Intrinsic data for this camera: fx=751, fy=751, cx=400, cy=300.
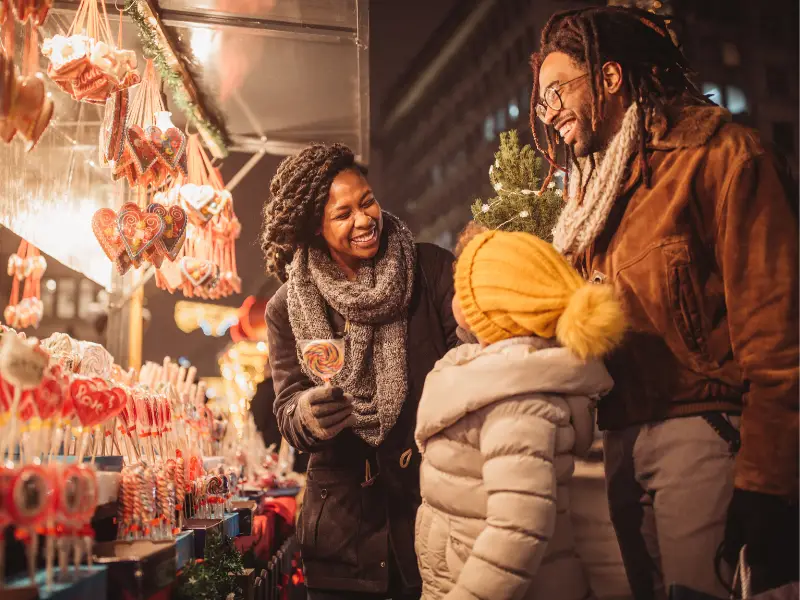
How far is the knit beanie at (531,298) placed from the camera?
193 cm

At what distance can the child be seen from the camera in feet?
5.95

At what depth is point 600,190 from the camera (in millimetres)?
2223

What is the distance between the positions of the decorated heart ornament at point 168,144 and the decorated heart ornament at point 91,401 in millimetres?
2228

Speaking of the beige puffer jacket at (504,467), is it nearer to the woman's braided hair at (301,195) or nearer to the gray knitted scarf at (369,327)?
the gray knitted scarf at (369,327)

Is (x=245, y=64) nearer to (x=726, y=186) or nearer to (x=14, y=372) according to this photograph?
(x=14, y=372)

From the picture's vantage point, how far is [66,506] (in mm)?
2070

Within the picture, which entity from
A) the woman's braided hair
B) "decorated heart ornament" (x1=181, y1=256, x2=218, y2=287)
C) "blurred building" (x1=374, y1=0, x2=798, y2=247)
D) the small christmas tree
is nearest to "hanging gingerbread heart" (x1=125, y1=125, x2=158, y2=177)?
"blurred building" (x1=374, y1=0, x2=798, y2=247)

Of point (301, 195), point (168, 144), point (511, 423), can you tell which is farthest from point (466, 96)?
point (511, 423)

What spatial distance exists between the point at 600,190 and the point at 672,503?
0.90 metres

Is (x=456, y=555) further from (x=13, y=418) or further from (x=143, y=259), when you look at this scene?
(x=143, y=259)

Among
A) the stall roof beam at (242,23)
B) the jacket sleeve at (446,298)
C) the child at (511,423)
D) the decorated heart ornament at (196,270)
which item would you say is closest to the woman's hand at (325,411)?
the child at (511,423)

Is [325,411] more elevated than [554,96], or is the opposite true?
[554,96]

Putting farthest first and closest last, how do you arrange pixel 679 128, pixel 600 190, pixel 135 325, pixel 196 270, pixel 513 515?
1. pixel 135 325
2. pixel 196 270
3. pixel 600 190
4. pixel 679 128
5. pixel 513 515

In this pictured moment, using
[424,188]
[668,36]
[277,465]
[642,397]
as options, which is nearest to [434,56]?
[424,188]
